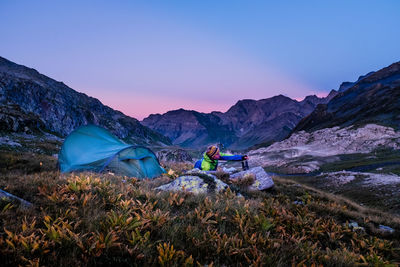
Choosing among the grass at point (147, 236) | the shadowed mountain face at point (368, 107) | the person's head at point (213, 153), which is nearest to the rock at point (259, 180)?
the person's head at point (213, 153)

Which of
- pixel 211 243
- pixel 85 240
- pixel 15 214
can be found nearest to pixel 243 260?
pixel 211 243

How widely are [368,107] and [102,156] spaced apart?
5511 inches

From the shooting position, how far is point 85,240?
2.82 metres

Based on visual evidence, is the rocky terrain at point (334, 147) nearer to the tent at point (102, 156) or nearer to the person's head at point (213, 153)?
the person's head at point (213, 153)

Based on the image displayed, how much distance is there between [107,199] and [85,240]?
1.84m

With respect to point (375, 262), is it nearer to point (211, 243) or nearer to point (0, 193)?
point (211, 243)

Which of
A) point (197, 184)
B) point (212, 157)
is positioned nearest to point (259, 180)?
point (212, 157)

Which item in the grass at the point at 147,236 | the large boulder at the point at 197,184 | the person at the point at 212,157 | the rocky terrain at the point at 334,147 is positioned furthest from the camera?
the rocky terrain at the point at 334,147

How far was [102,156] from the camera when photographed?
36.6ft

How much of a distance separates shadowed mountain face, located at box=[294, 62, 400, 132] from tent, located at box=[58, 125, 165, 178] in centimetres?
9709

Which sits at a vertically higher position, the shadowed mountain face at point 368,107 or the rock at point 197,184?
the shadowed mountain face at point 368,107

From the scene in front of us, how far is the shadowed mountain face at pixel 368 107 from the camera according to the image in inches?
3605

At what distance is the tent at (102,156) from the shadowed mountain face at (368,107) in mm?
97094

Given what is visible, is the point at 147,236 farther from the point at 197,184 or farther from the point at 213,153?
the point at 213,153
